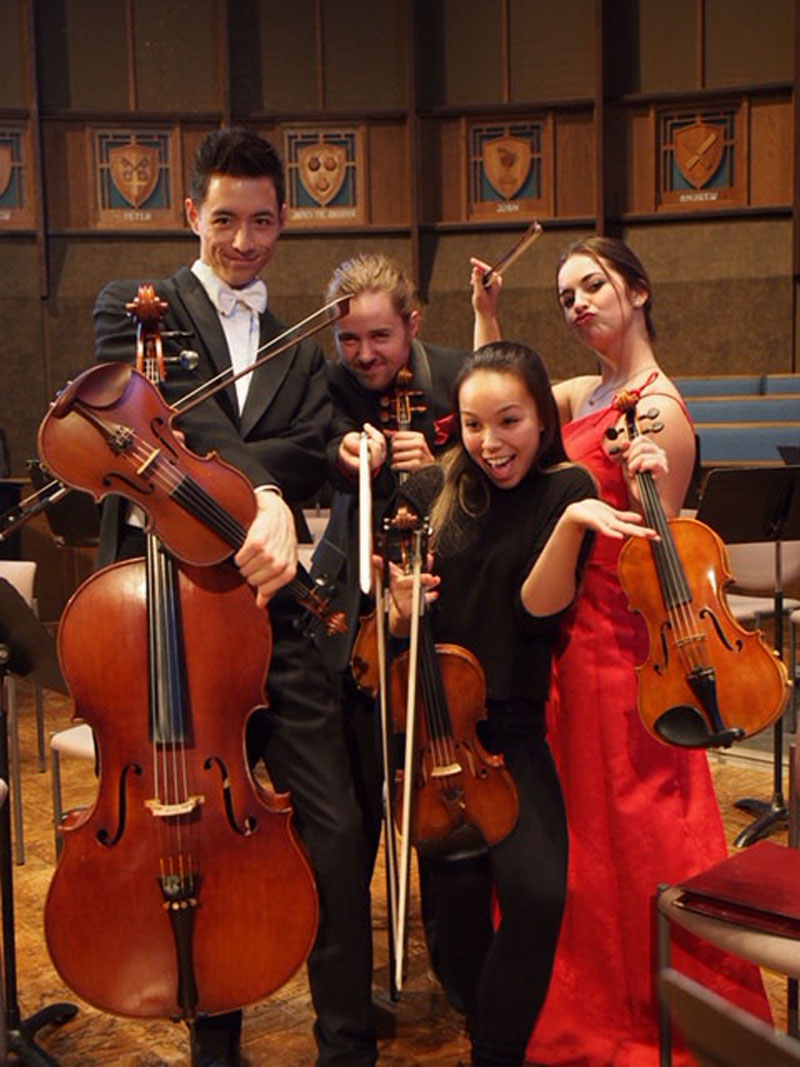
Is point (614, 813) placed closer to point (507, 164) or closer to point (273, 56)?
point (507, 164)

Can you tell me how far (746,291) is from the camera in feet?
28.2

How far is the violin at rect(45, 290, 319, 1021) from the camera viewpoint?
184 cm

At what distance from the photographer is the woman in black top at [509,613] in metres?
2.02

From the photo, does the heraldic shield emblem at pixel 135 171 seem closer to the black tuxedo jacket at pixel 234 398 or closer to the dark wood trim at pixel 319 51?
the dark wood trim at pixel 319 51

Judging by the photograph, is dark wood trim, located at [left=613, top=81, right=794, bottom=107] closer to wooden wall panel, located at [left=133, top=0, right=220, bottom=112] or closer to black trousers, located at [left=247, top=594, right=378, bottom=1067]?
wooden wall panel, located at [left=133, top=0, right=220, bottom=112]

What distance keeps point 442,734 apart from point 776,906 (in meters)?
0.55

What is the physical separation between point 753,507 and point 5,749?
6.67 ft

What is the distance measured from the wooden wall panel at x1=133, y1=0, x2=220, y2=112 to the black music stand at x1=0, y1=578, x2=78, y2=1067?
7027mm

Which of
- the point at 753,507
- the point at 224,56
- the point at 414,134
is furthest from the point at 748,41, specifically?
the point at 753,507

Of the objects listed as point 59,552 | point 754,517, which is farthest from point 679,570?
point 59,552

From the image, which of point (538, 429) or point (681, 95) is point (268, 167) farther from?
point (681, 95)

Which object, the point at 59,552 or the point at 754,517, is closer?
the point at 754,517

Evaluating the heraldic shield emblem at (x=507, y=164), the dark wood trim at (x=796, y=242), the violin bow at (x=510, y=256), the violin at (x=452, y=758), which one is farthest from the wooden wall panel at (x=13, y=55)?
the violin at (x=452, y=758)

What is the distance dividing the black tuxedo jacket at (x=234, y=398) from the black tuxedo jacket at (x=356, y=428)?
69mm
